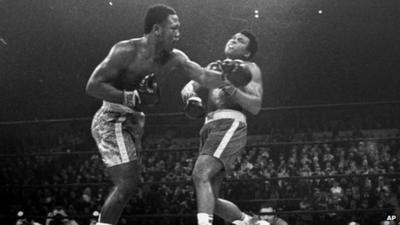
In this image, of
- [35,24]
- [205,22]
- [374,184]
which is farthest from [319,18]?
[35,24]

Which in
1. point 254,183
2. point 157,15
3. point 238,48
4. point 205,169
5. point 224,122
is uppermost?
point 157,15

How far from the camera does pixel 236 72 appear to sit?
314cm

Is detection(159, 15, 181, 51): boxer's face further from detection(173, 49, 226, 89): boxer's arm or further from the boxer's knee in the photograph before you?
the boxer's knee

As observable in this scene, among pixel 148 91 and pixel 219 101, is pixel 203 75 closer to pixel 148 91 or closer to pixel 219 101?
pixel 219 101

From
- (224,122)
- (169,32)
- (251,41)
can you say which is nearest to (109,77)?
(169,32)

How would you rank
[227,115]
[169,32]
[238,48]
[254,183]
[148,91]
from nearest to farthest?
[148,91] → [169,32] → [227,115] → [238,48] → [254,183]

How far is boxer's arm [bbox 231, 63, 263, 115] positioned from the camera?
3.32 meters

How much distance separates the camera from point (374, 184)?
7.41 meters

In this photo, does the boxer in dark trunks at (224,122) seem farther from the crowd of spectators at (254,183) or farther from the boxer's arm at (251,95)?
the crowd of spectators at (254,183)

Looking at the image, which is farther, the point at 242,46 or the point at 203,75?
the point at 242,46

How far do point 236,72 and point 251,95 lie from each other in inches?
11.6

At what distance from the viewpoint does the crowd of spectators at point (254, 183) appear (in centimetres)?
732

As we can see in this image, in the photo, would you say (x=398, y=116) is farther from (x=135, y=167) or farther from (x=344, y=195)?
(x=135, y=167)

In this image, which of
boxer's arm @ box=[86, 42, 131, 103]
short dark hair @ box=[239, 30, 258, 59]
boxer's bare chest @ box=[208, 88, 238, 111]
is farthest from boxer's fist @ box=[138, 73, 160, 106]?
short dark hair @ box=[239, 30, 258, 59]
